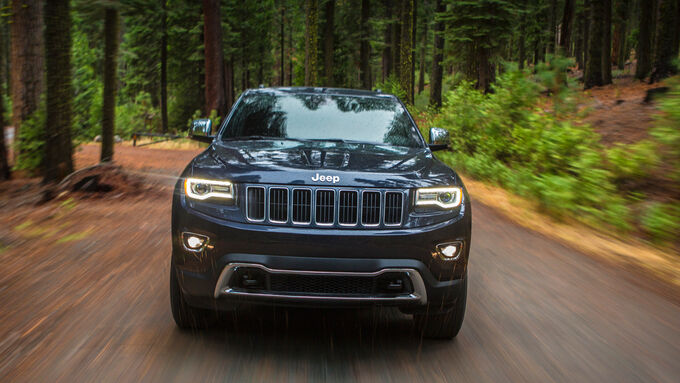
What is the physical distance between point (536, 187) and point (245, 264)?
694cm

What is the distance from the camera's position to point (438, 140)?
515cm

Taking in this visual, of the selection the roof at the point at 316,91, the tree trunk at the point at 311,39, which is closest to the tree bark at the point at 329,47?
the tree trunk at the point at 311,39

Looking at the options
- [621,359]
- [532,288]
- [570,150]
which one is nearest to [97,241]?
[532,288]

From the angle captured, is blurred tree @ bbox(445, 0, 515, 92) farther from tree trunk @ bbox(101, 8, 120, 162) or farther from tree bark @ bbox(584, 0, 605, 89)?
tree trunk @ bbox(101, 8, 120, 162)

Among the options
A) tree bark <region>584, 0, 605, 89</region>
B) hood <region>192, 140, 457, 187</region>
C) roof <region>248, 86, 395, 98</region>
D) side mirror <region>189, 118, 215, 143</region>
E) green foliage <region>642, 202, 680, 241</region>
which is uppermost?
tree bark <region>584, 0, 605, 89</region>

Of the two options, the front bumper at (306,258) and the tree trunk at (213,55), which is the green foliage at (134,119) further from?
the front bumper at (306,258)

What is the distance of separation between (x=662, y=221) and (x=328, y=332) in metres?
4.95

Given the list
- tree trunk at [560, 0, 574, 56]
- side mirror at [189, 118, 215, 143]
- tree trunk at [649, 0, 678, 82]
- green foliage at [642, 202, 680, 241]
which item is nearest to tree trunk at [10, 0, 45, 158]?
side mirror at [189, 118, 215, 143]

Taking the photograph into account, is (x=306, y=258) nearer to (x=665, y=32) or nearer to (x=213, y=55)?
(x=213, y=55)

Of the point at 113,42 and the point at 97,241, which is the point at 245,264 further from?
the point at 113,42

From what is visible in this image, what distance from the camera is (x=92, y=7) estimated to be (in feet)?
32.7

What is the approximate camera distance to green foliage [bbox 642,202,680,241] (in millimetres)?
6809

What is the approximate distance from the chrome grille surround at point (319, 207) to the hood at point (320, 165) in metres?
0.05

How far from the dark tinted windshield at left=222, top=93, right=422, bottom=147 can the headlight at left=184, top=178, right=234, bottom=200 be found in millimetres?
1289
